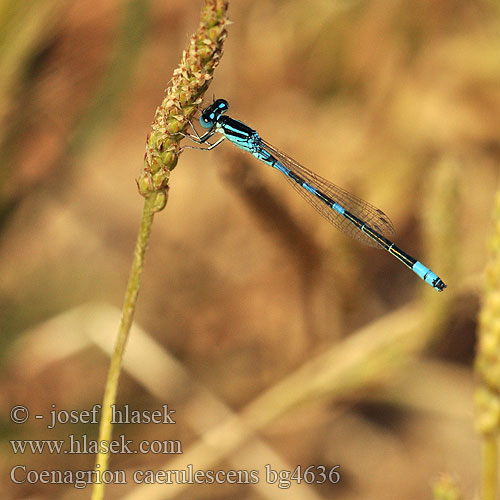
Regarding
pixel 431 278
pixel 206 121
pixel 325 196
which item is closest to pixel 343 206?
pixel 325 196

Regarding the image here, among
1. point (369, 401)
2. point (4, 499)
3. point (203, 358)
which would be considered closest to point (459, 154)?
point (369, 401)

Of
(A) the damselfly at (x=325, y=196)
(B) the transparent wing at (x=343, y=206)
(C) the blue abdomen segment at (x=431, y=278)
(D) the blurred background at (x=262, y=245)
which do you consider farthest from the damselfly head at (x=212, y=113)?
(C) the blue abdomen segment at (x=431, y=278)

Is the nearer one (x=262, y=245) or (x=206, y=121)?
(x=206, y=121)

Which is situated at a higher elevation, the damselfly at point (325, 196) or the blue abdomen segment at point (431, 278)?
the damselfly at point (325, 196)

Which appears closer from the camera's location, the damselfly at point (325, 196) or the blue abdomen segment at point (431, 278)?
the blue abdomen segment at point (431, 278)

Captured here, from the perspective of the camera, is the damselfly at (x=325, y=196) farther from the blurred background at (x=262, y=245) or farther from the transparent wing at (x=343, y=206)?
the blurred background at (x=262, y=245)

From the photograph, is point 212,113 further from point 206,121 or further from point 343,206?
point 343,206

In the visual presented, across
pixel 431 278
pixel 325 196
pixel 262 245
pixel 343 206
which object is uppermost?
pixel 262 245

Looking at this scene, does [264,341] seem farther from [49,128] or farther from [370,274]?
[49,128]
